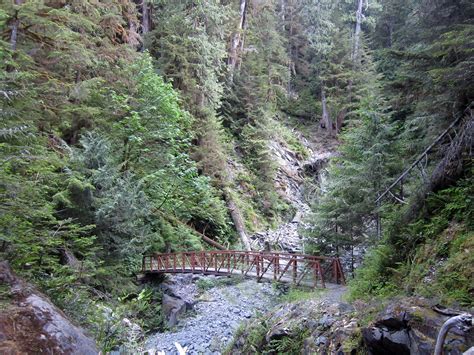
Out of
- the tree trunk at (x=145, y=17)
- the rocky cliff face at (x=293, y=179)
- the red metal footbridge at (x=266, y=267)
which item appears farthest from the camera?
the tree trunk at (x=145, y=17)

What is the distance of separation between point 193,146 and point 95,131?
637cm

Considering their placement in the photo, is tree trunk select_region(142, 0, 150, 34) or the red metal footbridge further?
tree trunk select_region(142, 0, 150, 34)

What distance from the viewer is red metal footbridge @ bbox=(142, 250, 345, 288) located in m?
10.3

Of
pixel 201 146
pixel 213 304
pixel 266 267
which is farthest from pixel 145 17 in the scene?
pixel 213 304

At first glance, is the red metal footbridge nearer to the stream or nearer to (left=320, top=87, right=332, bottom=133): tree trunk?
the stream

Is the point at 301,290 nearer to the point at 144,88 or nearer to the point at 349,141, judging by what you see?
the point at 349,141

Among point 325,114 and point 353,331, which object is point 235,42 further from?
point 353,331

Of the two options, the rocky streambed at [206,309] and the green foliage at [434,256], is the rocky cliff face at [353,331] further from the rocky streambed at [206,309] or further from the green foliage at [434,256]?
the rocky streambed at [206,309]

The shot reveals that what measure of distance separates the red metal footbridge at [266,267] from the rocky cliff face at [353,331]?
2782mm

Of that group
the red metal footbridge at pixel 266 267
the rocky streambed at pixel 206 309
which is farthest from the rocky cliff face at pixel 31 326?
the red metal footbridge at pixel 266 267

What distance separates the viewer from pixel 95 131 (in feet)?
39.2

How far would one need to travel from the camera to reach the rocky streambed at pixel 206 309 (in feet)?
32.9

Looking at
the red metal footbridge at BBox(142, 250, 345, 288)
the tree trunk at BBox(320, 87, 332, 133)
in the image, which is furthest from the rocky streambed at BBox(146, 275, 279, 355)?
the tree trunk at BBox(320, 87, 332, 133)

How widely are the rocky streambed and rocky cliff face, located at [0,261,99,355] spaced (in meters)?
5.85
